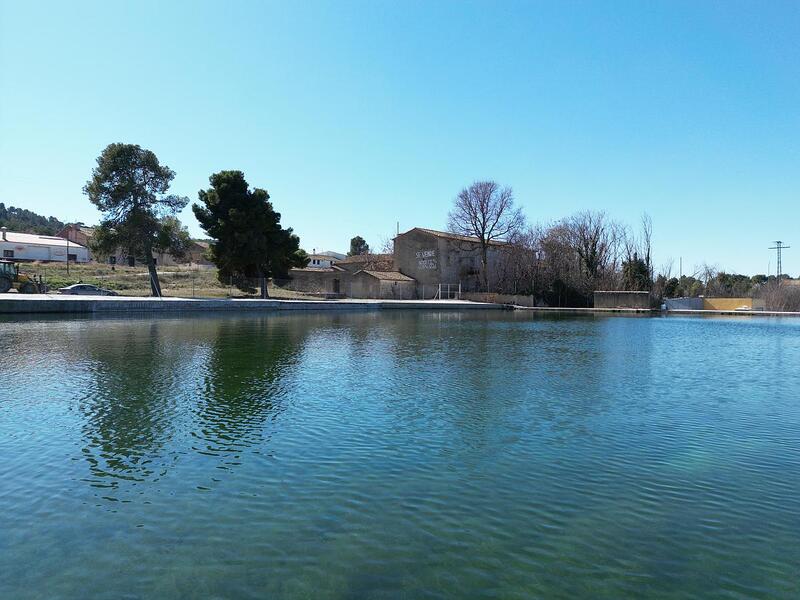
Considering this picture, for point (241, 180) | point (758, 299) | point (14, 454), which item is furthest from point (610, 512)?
point (758, 299)

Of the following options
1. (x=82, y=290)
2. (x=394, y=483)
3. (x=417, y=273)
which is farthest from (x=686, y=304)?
(x=394, y=483)

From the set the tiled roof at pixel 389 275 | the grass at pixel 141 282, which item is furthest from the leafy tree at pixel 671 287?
the grass at pixel 141 282

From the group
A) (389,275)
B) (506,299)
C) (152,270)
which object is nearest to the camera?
(152,270)

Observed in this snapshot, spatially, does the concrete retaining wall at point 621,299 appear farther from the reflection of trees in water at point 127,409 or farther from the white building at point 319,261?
the white building at point 319,261

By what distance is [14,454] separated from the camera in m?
6.59

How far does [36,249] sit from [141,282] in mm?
28904

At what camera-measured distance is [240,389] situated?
35.0 ft

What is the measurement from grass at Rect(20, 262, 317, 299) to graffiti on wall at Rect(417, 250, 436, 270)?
1253 cm

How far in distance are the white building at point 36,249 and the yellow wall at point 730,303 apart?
6766cm

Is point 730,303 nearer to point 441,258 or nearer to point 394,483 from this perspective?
point 441,258

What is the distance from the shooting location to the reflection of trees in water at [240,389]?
746cm

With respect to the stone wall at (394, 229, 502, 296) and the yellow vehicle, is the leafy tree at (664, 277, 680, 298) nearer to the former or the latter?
the stone wall at (394, 229, 502, 296)

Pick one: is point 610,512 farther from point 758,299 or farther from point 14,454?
point 758,299

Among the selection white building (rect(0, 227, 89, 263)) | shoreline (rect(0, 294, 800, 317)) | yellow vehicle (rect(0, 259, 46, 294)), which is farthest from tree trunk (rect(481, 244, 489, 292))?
white building (rect(0, 227, 89, 263))
